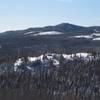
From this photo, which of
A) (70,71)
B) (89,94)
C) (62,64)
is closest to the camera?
(89,94)

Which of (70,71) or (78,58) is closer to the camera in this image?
(70,71)

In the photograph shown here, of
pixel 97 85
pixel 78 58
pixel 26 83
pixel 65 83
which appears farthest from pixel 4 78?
pixel 78 58

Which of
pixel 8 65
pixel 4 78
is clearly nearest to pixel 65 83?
pixel 4 78

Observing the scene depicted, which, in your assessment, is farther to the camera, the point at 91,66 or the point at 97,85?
the point at 91,66

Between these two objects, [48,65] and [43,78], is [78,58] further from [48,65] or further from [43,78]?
[43,78]

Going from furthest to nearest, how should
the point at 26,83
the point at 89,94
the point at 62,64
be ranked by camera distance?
the point at 62,64
the point at 26,83
the point at 89,94

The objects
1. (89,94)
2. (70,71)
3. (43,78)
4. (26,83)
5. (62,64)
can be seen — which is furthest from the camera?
(62,64)

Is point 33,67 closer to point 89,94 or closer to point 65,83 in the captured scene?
point 65,83

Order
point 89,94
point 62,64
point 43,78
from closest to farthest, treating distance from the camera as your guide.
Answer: point 89,94, point 43,78, point 62,64

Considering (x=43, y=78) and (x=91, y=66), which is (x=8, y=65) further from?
(x=91, y=66)
